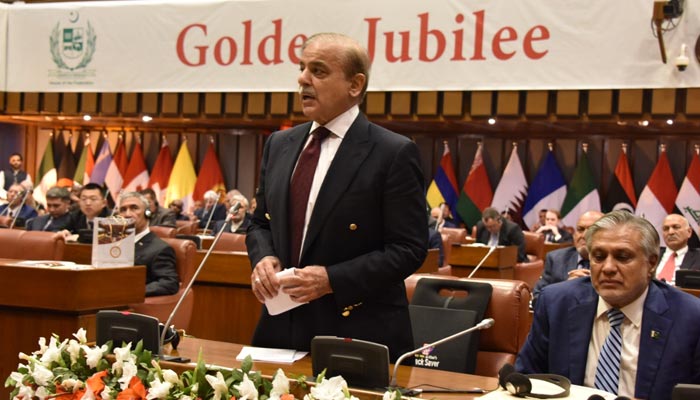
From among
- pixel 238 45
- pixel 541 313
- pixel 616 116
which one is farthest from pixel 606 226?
pixel 238 45

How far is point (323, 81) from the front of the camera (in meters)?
2.31

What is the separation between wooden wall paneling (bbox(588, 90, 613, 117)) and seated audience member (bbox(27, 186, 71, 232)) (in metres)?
5.39

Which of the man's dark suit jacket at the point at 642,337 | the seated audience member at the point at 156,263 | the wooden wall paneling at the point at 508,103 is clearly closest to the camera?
the man's dark suit jacket at the point at 642,337

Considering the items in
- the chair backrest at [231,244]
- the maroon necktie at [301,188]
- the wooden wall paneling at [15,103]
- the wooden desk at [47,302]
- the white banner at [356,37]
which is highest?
the white banner at [356,37]

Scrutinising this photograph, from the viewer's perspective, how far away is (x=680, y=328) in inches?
91.2

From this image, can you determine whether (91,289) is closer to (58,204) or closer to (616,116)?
(58,204)

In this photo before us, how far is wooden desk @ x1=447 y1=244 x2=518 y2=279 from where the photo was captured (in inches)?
327

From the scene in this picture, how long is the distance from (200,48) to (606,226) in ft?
31.2

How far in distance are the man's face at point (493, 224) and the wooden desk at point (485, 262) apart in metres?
0.97

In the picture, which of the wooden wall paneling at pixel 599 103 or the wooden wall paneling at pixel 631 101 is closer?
the wooden wall paneling at pixel 631 101

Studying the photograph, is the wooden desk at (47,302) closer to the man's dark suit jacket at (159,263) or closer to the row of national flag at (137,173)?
the man's dark suit jacket at (159,263)

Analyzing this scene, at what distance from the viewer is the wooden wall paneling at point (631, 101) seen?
9484 mm

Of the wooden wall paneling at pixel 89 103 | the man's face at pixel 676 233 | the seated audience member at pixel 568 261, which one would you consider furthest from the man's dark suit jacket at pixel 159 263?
the wooden wall paneling at pixel 89 103

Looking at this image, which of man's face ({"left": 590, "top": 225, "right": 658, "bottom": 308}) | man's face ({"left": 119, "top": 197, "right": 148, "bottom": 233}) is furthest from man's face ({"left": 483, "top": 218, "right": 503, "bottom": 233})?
man's face ({"left": 590, "top": 225, "right": 658, "bottom": 308})
